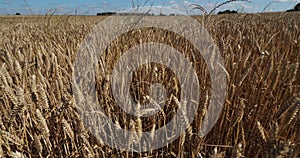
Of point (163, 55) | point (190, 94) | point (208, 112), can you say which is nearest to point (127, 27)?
point (163, 55)

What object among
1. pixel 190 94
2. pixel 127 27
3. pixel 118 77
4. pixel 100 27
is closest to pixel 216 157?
pixel 190 94

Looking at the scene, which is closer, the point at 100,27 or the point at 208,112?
the point at 208,112

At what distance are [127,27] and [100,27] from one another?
0.39 meters

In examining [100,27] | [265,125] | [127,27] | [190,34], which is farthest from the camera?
[100,27]

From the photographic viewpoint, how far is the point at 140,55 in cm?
98

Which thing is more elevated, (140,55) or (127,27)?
(127,27)

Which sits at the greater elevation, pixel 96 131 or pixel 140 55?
pixel 140 55

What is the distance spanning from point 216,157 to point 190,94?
41 cm

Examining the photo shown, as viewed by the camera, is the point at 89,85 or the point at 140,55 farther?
the point at 140,55

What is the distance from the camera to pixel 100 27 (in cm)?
177

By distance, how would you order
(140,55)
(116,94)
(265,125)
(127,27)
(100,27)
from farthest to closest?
(100,27)
(127,27)
(140,55)
(116,94)
(265,125)

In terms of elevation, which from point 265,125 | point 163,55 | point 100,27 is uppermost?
point 100,27

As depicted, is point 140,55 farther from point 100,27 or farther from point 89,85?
point 100,27

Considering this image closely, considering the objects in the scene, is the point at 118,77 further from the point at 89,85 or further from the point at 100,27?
the point at 100,27
